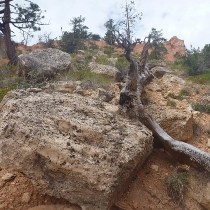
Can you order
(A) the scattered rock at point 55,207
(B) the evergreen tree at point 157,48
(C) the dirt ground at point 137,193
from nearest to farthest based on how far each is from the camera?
(A) the scattered rock at point 55,207, (C) the dirt ground at point 137,193, (B) the evergreen tree at point 157,48

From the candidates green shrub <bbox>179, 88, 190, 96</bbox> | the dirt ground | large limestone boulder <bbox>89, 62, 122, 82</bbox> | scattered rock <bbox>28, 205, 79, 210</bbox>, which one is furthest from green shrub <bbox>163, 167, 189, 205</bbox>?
large limestone boulder <bbox>89, 62, 122, 82</bbox>

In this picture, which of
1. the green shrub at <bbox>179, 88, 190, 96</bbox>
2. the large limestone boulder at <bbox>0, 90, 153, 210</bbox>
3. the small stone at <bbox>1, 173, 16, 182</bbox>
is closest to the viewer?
the large limestone boulder at <bbox>0, 90, 153, 210</bbox>

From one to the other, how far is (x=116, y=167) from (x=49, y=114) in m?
0.93

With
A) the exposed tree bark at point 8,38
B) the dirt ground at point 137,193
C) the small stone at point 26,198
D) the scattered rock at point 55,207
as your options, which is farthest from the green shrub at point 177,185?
the exposed tree bark at point 8,38

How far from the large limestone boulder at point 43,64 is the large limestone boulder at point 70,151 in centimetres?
414

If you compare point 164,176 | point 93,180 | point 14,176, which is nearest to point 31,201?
point 14,176

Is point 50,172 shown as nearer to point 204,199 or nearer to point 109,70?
point 204,199

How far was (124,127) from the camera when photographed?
2.73 meters

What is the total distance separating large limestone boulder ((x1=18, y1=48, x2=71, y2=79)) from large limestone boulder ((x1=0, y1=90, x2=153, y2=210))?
4.14 meters

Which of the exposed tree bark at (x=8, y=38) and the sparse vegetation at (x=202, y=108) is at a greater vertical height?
the exposed tree bark at (x=8, y=38)

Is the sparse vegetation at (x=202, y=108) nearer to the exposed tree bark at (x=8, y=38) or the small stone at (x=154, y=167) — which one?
the small stone at (x=154, y=167)

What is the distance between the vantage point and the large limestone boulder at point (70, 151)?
2172 mm

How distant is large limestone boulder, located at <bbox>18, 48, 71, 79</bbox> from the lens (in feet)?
22.6

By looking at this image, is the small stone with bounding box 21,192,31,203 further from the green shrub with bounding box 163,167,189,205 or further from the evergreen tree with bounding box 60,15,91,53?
the evergreen tree with bounding box 60,15,91,53
